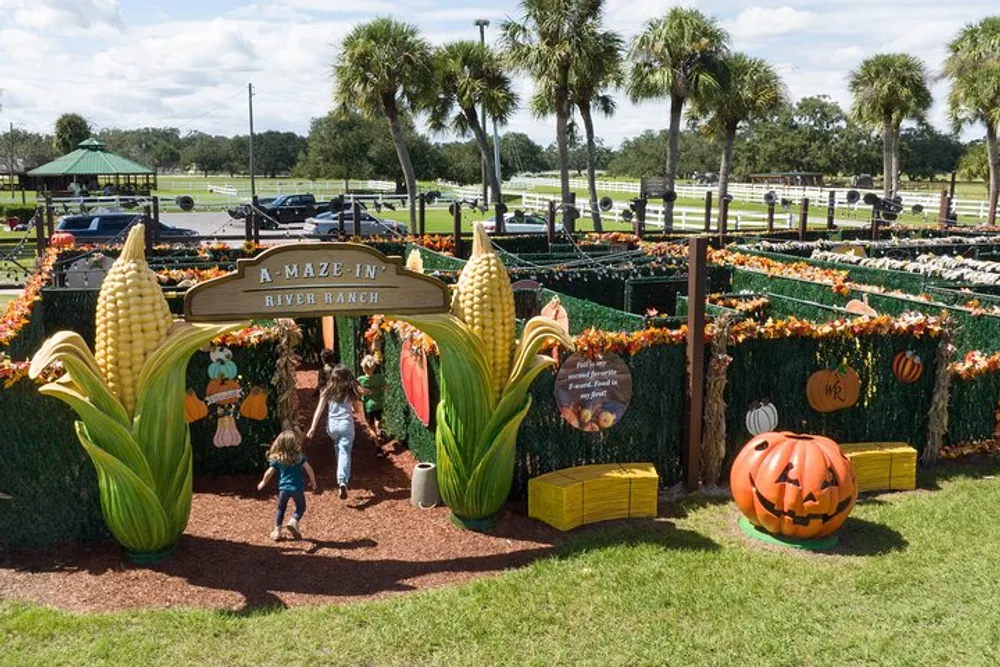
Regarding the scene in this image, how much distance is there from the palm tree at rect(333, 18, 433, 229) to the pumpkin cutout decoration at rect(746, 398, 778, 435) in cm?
2436

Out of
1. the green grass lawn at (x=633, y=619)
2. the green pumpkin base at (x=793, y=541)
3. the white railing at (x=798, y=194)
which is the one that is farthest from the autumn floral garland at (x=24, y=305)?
the white railing at (x=798, y=194)

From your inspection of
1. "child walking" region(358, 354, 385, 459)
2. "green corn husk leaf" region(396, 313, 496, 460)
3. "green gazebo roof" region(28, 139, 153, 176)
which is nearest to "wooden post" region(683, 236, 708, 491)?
"green corn husk leaf" region(396, 313, 496, 460)

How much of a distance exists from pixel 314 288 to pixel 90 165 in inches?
2039

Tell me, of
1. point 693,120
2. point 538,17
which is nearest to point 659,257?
point 538,17

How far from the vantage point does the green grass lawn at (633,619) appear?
657 centimetres

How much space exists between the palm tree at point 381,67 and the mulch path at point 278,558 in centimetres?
2486

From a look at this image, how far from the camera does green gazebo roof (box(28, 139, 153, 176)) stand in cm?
5294

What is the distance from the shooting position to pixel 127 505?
25.6 feet

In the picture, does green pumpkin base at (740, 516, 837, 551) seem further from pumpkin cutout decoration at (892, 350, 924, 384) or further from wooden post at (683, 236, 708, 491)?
pumpkin cutout decoration at (892, 350, 924, 384)

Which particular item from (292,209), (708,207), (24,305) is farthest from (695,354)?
(292,209)

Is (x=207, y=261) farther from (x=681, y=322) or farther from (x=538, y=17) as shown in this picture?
(x=538, y=17)

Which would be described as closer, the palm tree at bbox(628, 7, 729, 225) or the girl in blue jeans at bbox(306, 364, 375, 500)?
the girl in blue jeans at bbox(306, 364, 375, 500)

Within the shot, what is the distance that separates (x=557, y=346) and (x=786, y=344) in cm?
292

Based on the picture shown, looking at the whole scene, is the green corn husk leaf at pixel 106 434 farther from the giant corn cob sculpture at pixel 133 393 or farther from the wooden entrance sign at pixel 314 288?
the wooden entrance sign at pixel 314 288
